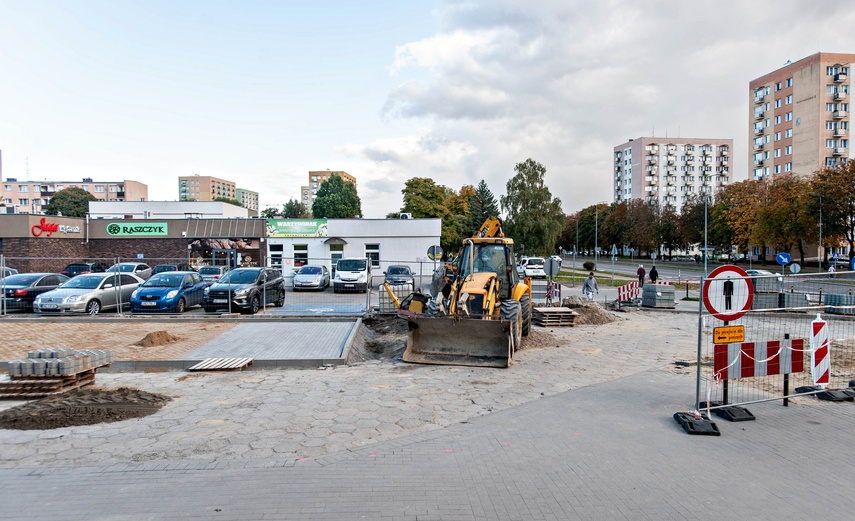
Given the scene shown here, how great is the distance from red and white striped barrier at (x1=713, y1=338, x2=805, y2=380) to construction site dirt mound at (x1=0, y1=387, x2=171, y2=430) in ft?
25.1

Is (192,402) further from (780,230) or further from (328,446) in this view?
(780,230)

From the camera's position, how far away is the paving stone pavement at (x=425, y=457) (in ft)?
14.7

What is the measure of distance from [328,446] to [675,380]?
6540 mm

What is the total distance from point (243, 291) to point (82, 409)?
10610 mm

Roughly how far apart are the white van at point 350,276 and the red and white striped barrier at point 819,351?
57.6 ft

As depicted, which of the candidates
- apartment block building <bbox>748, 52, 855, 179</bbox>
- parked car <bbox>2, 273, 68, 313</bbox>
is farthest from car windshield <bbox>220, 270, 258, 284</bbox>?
apartment block building <bbox>748, 52, 855, 179</bbox>

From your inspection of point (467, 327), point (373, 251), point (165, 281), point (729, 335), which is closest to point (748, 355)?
point (729, 335)

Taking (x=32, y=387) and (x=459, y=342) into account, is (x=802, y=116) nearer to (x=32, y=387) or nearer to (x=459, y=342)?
(x=459, y=342)

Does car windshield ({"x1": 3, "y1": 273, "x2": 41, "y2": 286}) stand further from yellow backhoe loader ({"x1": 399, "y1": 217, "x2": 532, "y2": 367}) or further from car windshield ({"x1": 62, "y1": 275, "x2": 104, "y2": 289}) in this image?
yellow backhoe loader ({"x1": 399, "y1": 217, "x2": 532, "y2": 367})

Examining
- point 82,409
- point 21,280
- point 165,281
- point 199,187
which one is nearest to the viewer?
Answer: point 82,409

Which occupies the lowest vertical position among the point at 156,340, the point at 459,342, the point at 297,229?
the point at 156,340

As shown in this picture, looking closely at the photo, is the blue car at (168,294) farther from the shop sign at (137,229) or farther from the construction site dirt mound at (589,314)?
the shop sign at (137,229)

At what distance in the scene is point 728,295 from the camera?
22.7ft

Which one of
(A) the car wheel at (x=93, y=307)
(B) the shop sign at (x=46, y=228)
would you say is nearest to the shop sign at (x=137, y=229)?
(B) the shop sign at (x=46, y=228)
